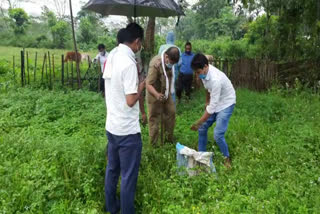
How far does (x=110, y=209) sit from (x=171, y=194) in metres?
0.65

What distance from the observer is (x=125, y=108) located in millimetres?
2672

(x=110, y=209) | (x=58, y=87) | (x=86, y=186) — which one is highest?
(x=58, y=87)

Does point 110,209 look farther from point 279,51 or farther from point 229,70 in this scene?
point 279,51

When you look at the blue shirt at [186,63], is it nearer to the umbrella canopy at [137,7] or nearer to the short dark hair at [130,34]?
the umbrella canopy at [137,7]

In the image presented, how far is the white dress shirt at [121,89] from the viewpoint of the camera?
2557 millimetres

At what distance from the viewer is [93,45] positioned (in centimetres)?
3128

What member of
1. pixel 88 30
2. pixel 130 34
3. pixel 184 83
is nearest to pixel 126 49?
pixel 130 34

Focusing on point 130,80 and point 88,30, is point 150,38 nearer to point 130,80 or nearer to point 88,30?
point 130,80

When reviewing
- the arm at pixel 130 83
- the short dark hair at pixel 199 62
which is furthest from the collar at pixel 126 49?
the short dark hair at pixel 199 62

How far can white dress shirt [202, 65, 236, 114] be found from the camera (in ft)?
12.1

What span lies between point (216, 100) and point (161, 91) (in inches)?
41.1

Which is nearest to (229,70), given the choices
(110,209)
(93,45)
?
(110,209)

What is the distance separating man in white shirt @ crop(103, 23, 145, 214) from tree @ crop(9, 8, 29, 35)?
36684 millimetres

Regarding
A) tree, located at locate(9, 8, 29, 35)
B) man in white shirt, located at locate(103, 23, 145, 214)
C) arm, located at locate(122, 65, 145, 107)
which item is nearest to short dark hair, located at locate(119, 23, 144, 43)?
man in white shirt, located at locate(103, 23, 145, 214)
